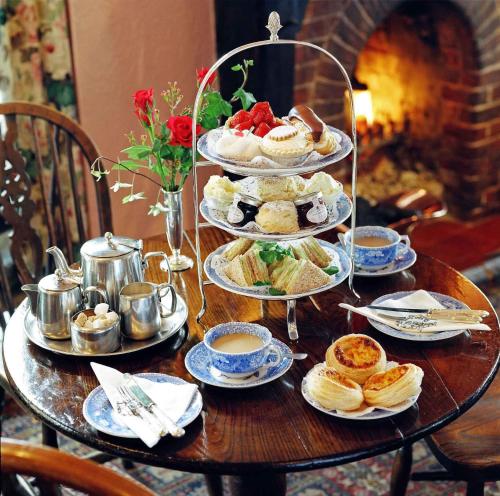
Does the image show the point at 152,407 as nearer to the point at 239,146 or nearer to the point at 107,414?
the point at 107,414

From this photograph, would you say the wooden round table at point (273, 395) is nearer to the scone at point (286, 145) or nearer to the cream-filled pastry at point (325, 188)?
Result: the cream-filled pastry at point (325, 188)

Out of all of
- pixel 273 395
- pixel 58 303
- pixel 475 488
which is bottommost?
pixel 475 488

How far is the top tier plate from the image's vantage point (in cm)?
160

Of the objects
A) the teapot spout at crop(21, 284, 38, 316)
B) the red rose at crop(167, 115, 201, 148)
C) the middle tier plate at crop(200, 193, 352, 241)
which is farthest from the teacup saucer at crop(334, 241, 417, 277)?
the teapot spout at crop(21, 284, 38, 316)

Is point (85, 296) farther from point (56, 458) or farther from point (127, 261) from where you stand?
point (56, 458)

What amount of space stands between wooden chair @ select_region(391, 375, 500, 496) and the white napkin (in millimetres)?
612

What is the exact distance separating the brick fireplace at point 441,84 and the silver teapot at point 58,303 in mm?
1728

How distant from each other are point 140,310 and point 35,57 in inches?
49.8

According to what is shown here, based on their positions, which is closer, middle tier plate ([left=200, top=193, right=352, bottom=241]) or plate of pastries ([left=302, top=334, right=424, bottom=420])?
plate of pastries ([left=302, top=334, right=424, bottom=420])

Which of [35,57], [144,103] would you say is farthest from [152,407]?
[35,57]

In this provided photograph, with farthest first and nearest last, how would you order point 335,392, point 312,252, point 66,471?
point 312,252 < point 335,392 < point 66,471

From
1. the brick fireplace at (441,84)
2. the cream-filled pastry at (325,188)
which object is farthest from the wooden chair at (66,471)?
the brick fireplace at (441,84)

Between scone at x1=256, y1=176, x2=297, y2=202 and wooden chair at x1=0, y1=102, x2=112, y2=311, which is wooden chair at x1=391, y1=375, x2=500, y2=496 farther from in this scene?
wooden chair at x1=0, y1=102, x2=112, y2=311

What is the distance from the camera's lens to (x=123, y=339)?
173 centimetres
